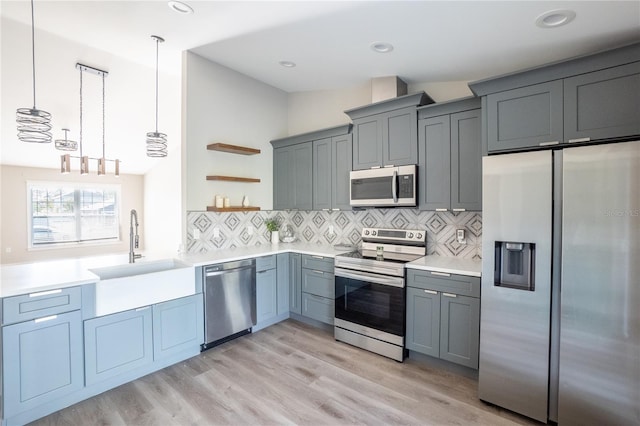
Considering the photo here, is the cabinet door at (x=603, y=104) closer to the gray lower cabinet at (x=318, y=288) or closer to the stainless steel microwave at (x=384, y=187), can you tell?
the stainless steel microwave at (x=384, y=187)

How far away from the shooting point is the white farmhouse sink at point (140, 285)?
2305 millimetres

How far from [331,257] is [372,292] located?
622 mm

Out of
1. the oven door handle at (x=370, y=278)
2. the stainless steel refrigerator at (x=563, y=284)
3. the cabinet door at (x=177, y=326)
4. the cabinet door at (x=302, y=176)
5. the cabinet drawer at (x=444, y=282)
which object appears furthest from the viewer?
the cabinet door at (x=302, y=176)

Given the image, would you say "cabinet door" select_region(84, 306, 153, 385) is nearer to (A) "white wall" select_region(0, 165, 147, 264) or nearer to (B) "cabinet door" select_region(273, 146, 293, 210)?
(B) "cabinet door" select_region(273, 146, 293, 210)

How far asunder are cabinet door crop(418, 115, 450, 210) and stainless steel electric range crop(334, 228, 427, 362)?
0.47m

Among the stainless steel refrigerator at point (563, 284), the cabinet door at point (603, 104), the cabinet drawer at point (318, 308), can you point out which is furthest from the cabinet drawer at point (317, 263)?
the cabinet door at point (603, 104)

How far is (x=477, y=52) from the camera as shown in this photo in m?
2.55

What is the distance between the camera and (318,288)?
3.46m

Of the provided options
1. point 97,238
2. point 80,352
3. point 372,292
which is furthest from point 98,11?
point 97,238

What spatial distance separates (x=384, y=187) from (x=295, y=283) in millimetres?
1625

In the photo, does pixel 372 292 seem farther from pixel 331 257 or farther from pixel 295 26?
pixel 295 26

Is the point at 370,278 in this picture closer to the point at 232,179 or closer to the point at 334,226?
the point at 334,226

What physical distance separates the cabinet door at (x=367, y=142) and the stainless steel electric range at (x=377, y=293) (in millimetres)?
836

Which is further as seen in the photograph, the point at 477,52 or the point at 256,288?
the point at 256,288
